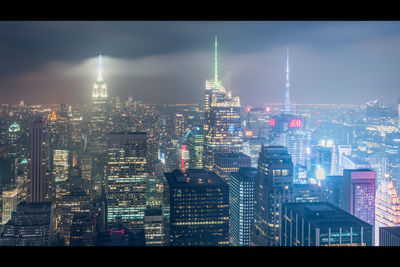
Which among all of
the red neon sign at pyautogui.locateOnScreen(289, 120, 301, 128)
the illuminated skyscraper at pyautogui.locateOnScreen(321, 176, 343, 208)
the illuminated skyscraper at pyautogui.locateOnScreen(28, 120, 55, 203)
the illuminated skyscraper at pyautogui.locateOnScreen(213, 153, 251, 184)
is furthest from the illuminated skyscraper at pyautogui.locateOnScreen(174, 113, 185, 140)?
the illuminated skyscraper at pyautogui.locateOnScreen(321, 176, 343, 208)

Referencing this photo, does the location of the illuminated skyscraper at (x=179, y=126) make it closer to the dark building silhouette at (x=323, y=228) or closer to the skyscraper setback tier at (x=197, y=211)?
the skyscraper setback tier at (x=197, y=211)

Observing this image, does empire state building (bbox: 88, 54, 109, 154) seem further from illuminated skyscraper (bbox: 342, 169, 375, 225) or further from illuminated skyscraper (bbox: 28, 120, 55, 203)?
illuminated skyscraper (bbox: 342, 169, 375, 225)

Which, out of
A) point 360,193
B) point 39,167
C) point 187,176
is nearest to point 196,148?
point 187,176

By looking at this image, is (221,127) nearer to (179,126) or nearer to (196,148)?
(196,148)

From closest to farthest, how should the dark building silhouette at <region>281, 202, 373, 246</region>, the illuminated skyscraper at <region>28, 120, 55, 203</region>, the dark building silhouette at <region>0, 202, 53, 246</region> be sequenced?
the dark building silhouette at <region>281, 202, 373, 246</region>
the dark building silhouette at <region>0, 202, 53, 246</region>
the illuminated skyscraper at <region>28, 120, 55, 203</region>
